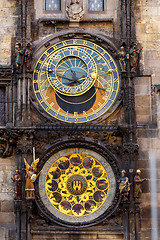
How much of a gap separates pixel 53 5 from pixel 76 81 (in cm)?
223

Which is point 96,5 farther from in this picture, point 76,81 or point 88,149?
point 88,149

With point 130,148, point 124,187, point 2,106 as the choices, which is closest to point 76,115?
point 130,148

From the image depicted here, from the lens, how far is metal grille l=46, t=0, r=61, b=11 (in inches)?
865

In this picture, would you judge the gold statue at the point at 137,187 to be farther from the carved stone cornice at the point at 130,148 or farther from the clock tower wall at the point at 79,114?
the carved stone cornice at the point at 130,148

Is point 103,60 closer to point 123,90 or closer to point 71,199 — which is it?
point 123,90

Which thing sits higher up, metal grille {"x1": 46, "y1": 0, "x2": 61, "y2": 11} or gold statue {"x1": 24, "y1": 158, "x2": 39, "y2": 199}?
metal grille {"x1": 46, "y1": 0, "x2": 61, "y2": 11}

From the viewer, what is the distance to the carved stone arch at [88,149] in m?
20.4

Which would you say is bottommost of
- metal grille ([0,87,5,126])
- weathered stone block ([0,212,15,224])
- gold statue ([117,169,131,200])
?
weathered stone block ([0,212,15,224])

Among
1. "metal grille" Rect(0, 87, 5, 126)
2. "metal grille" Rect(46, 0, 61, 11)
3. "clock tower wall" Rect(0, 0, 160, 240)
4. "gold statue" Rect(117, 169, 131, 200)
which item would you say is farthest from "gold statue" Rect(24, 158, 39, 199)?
"metal grille" Rect(46, 0, 61, 11)

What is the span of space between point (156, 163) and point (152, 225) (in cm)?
158

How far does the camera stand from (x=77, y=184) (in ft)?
68.3

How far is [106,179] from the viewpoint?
20891 millimetres

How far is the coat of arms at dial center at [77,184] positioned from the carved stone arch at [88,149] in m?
0.23

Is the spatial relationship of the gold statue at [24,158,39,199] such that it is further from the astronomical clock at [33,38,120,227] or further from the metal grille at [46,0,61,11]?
the metal grille at [46,0,61,11]
